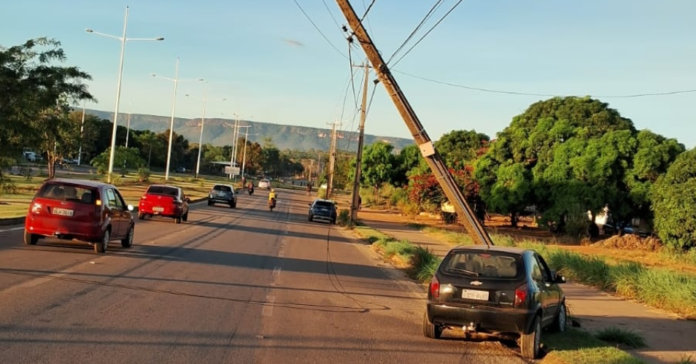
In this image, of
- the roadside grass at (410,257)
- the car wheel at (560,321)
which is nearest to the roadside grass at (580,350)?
the car wheel at (560,321)

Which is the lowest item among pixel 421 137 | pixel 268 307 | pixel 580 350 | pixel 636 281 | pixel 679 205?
pixel 268 307

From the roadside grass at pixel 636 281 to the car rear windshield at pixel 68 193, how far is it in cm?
1194

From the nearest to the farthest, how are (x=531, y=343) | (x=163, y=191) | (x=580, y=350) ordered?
(x=531, y=343) → (x=580, y=350) → (x=163, y=191)

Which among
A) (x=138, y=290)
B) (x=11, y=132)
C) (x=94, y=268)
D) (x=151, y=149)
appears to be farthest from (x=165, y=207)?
(x=151, y=149)

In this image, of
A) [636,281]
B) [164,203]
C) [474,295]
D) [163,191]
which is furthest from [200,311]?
[163,191]

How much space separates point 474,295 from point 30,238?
10970 millimetres

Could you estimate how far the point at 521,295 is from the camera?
9.55m

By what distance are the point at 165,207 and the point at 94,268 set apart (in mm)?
16346

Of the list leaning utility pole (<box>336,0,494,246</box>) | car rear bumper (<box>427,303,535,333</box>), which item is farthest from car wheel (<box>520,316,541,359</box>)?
leaning utility pole (<box>336,0,494,246</box>)

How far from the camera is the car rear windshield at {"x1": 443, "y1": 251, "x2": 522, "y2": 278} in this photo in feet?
32.9

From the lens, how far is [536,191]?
130 ft

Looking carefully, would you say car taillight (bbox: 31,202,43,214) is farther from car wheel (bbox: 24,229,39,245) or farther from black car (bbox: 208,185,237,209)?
black car (bbox: 208,185,237,209)

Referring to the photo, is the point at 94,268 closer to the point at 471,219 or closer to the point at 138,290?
the point at 138,290

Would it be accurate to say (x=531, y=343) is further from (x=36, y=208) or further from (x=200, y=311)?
(x=36, y=208)
